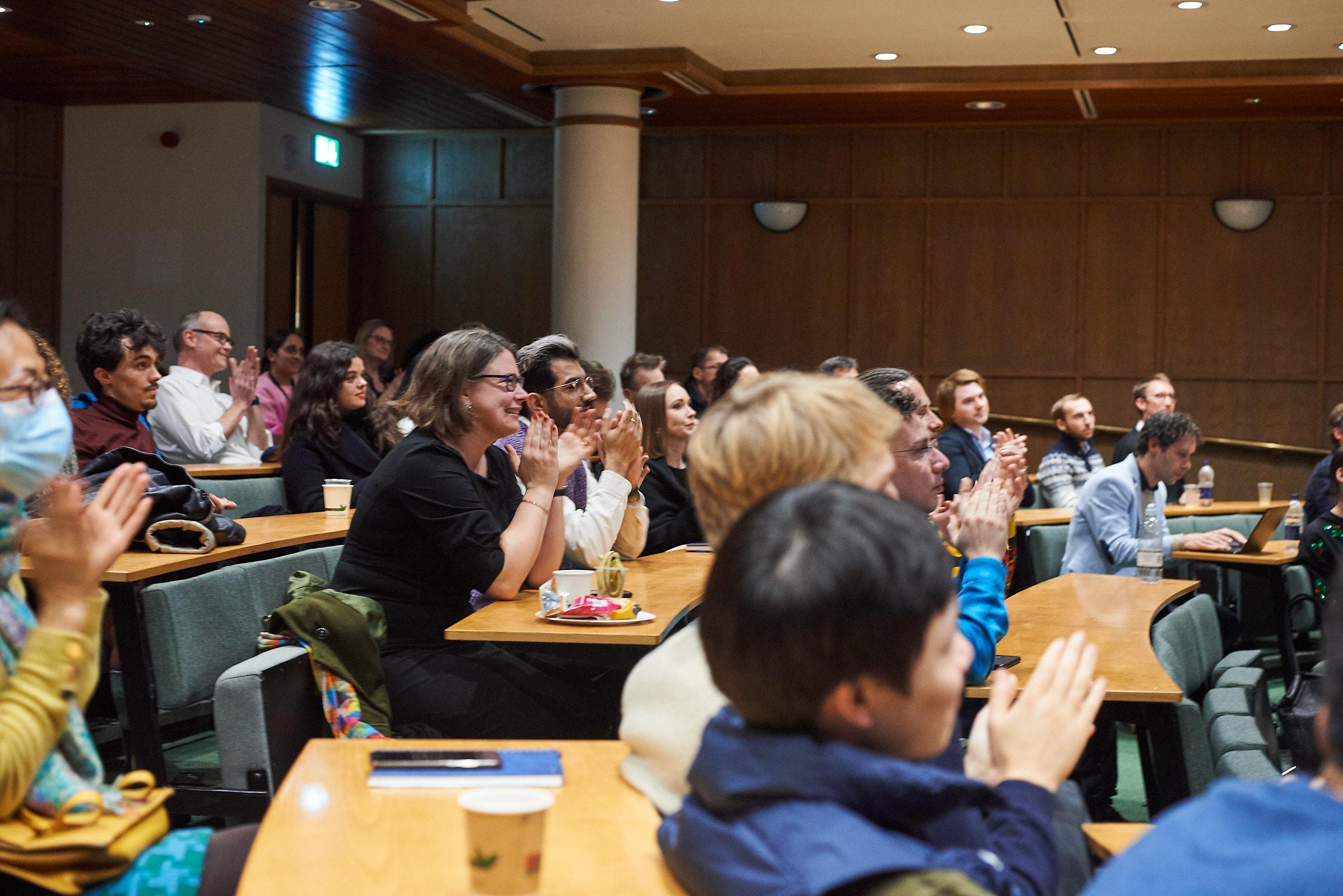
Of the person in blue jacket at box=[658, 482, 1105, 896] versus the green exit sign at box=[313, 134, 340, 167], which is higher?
the green exit sign at box=[313, 134, 340, 167]

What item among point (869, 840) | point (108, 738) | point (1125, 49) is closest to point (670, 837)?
point (869, 840)

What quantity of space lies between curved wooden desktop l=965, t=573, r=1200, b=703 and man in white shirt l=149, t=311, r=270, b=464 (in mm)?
4016

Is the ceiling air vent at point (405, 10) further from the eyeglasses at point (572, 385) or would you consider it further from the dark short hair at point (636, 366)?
the eyeglasses at point (572, 385)

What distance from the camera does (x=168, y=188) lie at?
10.1m

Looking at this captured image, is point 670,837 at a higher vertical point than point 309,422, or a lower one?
lower

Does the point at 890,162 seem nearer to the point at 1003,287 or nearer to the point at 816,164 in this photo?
the point at 816,164

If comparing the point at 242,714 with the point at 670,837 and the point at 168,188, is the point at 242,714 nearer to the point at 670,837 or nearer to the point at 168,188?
the point at 670,837

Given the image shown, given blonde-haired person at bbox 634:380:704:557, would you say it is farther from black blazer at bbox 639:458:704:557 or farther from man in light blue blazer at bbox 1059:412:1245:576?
man in light blue blazer at bbox 1059:412:1245:576

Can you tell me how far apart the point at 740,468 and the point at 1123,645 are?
182 cm

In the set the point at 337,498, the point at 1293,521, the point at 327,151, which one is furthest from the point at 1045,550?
the point at 327,151

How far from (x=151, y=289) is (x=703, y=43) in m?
4.86

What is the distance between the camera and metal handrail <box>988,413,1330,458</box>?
9320 millimetres

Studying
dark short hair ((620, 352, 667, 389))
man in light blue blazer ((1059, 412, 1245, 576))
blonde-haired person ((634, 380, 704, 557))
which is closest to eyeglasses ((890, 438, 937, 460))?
blonde-haired person ((634, 380, 704, 557))

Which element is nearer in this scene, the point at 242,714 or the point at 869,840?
the point at 869,840
